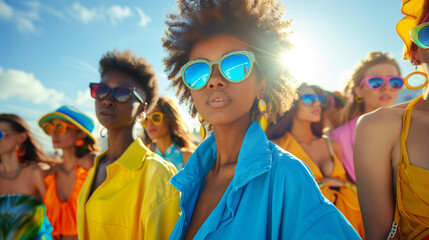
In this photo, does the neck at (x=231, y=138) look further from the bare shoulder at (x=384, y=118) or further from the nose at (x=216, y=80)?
the bare shoulder at (x=384, y=118)

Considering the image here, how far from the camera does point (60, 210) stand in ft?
13.0

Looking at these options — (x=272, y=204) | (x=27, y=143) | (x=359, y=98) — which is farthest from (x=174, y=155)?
(x=272, y=204)

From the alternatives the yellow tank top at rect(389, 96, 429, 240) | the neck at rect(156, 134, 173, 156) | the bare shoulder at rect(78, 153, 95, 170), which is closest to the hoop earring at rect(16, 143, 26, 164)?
the bare shoulder at rect(78, 153, 95, 170)

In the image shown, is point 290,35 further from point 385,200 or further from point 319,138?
point 319,138

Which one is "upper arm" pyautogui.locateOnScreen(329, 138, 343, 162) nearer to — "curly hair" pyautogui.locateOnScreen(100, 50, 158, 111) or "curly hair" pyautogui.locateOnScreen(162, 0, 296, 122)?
"curly hair" pyautogui.locateOnScreen(162, 0, 296, 122)

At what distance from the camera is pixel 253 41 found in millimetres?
1629

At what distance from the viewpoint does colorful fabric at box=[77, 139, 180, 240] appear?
68.3 inches

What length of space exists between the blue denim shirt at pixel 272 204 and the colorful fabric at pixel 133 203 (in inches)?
23.1

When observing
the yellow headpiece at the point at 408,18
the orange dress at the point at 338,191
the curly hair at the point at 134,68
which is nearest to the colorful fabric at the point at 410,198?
the yellow headpiece at the point at 408,18

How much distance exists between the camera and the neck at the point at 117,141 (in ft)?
8.32

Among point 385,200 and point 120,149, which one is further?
point 120,149

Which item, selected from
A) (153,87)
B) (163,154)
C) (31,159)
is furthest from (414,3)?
(31,159)

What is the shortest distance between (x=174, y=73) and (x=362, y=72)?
368 cm

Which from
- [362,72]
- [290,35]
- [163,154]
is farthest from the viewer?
[163,154]
